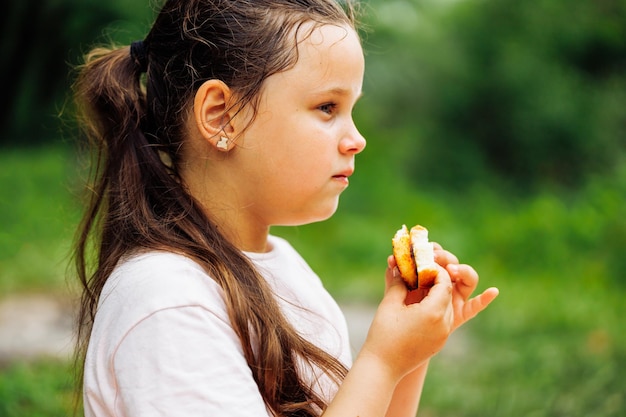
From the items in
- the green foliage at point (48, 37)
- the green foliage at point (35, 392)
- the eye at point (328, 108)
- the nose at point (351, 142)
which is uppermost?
the green foliage at point (48, 37)

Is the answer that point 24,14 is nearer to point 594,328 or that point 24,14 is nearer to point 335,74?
point 594,328

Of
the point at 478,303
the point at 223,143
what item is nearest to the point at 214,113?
the point at 223,143

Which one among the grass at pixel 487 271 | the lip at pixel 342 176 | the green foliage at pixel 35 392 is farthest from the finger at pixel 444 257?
the green foliage at pixel 35 392

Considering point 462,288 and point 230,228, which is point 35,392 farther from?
point 462,288

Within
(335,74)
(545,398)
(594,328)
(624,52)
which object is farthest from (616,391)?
(624,52)

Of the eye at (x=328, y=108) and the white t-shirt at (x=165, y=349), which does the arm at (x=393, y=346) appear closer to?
the white t-shirt at (x=165, y=349)

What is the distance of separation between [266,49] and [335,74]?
0.44 feet

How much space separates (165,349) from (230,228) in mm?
370

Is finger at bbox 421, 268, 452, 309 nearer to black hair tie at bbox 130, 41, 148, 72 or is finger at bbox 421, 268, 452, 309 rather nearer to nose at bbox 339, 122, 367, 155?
nose at bbox 339, 122, 367, 155

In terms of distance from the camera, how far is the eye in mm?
1428

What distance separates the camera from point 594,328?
14.1ft

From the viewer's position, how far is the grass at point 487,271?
342 centimetres

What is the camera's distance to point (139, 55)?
1.61 metres

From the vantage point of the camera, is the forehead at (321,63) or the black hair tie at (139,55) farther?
the black hair tie at (139,55)
